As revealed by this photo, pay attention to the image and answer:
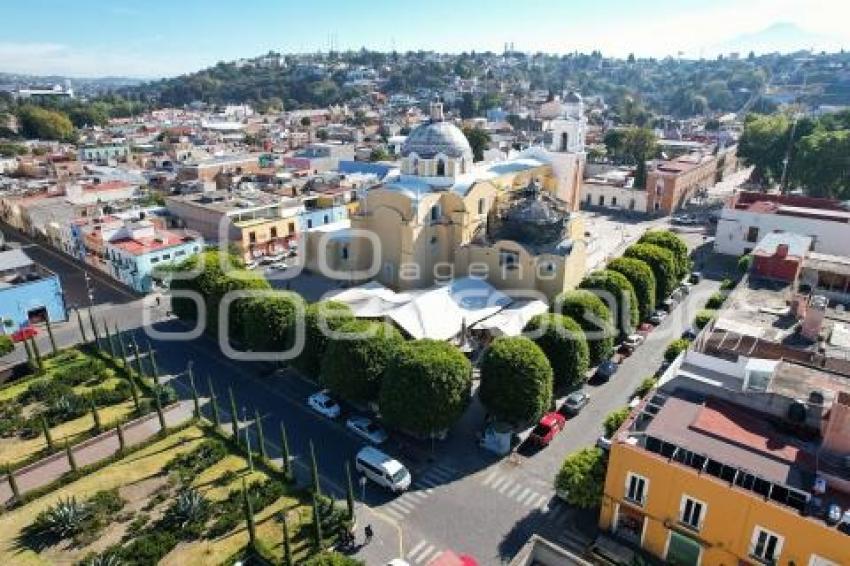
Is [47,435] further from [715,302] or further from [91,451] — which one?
[715,302]

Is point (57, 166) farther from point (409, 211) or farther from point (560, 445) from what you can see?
point (560, 445)

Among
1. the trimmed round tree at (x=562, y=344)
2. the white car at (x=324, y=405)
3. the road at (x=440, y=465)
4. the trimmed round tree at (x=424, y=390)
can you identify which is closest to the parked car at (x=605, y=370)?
the road at (x=440, y=465)

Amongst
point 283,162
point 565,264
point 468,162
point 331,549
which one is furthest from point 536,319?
point 283,162

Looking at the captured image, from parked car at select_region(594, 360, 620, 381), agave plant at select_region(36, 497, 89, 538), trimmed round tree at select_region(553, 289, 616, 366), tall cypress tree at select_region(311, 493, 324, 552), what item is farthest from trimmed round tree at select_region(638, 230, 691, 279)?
agave plant at select_region(36, 497, 89, 538)

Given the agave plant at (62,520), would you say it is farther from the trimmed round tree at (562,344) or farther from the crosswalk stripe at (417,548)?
the trimmed round tree at (562,344)

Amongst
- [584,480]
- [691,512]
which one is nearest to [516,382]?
[584,480]
